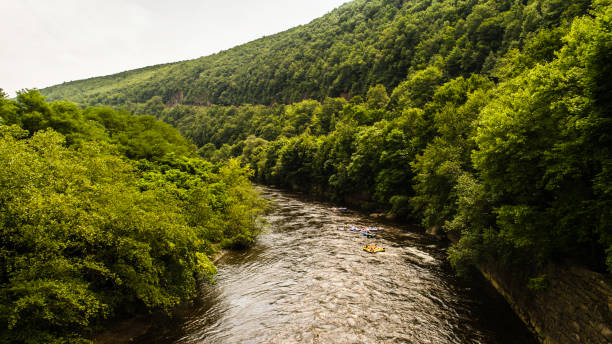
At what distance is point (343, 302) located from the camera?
24453 mm

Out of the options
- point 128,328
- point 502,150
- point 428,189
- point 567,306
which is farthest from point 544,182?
point 128,328

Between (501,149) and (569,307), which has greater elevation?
(501,149)

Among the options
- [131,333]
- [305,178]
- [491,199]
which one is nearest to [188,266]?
[131,333]

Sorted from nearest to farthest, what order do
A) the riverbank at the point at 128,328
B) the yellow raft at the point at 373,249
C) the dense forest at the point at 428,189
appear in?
1. the dense forest at the point at 428,189
2. the riverbank at the point at 128,328
3. the yellow raft at the point at 373,249

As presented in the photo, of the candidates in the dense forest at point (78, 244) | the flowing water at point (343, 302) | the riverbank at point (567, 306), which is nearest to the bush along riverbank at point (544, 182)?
the riverbank at point (567, 306)

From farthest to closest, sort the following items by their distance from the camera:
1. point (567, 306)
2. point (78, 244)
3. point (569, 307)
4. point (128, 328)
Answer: point (128, 328) < point (567, 306) < point (569, 307) < point (78, 244)

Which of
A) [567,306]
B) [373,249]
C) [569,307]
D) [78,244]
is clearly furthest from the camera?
[373,249]

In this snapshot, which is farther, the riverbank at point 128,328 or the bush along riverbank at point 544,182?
the riverbank at point 128,328

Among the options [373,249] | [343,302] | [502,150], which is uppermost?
[502,150]

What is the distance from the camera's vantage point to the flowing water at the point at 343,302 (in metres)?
20.7

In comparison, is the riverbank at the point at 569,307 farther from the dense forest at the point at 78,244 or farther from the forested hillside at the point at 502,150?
the dense forest at the point at 78,244

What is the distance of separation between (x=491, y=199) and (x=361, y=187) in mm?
44214

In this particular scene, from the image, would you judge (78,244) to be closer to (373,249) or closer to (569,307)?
(569,307)

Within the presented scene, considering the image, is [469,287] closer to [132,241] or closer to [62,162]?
[132,241]
